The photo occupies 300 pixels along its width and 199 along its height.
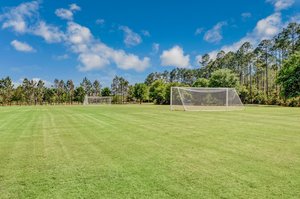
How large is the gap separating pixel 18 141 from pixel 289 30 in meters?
58.9

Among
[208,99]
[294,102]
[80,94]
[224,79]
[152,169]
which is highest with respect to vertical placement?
[224,79]

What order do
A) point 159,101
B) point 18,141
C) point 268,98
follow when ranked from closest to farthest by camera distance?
point 18,141 → point 268,98 → point 159,101

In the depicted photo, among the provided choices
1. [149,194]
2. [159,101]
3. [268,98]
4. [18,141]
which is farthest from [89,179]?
[159,101]

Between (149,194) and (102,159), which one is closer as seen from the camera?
(149,194)

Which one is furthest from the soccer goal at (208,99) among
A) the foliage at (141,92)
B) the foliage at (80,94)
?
the foliage at (80,94)

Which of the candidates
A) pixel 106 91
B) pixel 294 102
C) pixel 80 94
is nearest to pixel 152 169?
pixel 294 102

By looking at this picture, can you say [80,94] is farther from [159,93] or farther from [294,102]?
[294,102]

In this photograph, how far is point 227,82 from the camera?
185ft

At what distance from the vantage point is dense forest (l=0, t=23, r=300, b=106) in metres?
44.0

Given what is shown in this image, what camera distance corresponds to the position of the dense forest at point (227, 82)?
44.0 metres

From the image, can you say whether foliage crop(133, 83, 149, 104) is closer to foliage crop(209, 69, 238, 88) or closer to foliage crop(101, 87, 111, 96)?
foliage crop(101, 87, 111, 96)

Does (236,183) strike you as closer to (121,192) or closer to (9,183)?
(121,192)

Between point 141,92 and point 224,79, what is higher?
point 224,79

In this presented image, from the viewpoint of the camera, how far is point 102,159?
5965mm
